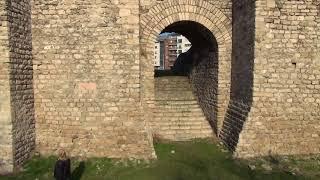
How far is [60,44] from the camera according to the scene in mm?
7973

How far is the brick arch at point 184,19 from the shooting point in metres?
8.96

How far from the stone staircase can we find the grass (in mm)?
1407

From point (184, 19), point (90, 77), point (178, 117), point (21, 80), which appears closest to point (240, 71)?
point (184, 19)

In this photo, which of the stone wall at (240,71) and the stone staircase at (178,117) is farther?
the stone staircase at (178,117)

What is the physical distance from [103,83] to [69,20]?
5.50 ft

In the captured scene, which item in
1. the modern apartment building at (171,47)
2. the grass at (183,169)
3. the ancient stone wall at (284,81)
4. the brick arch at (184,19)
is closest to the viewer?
the grass at (183,169)

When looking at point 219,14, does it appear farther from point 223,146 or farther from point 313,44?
point 223,146

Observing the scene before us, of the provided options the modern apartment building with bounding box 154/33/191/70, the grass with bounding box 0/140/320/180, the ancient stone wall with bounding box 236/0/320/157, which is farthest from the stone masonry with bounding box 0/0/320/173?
the modern apartment building with bounding box 154/33/191/70

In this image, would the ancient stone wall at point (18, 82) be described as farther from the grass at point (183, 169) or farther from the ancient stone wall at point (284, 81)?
the ancient stone wall at point (284, 81)

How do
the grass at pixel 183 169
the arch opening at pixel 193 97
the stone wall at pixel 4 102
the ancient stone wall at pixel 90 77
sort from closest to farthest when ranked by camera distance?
the stone wall at pixel 4 102 < the grass at pixel 183 169 < the ancient stone wall at pixel 90 77 < the arch opening at pixel 193 97

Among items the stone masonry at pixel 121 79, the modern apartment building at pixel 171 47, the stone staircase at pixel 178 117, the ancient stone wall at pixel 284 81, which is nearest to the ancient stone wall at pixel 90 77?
the stone masonry at pixel 121 79

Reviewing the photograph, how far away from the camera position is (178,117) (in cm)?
1014

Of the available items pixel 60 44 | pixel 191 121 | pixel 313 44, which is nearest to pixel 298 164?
pixel 313 44

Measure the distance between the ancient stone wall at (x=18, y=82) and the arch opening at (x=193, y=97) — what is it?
11.6 ft
